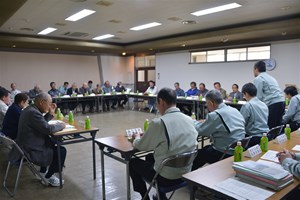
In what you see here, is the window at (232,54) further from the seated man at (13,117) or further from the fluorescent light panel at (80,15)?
the seated man at (13,117)

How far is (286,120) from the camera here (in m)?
3.81

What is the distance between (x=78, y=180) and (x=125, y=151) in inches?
52.2

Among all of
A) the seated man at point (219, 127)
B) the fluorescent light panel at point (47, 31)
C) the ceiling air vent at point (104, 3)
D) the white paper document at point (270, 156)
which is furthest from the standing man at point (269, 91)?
the fluorescent light panel at point (47, 31)

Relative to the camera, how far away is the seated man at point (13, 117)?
2.94 meters

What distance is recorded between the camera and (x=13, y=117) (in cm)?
296

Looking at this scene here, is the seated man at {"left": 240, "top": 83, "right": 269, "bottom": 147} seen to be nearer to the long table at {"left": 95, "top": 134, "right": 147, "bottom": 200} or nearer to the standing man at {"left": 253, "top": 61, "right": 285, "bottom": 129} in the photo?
the standing man at {"left": 253, "top": 61, "right": 285, "bottom": 129}

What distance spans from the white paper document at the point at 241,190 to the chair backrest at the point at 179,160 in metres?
0.42

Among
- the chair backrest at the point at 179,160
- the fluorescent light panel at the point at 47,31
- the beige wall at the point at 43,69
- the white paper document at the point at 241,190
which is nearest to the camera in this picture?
the white paper document at the point at 241,190

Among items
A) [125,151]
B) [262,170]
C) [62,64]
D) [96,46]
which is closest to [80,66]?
[62,64]

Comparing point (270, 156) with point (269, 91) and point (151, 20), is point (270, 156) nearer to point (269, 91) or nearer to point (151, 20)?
point (269, 91)

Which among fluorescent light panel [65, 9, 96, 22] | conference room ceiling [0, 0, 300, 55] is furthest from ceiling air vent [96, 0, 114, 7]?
fluorescent light panel [65, 9, 96, 22]

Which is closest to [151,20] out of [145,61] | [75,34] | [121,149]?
[75,34]

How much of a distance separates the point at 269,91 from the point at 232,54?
563 cm

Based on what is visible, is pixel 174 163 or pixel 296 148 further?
pixel 296 148
